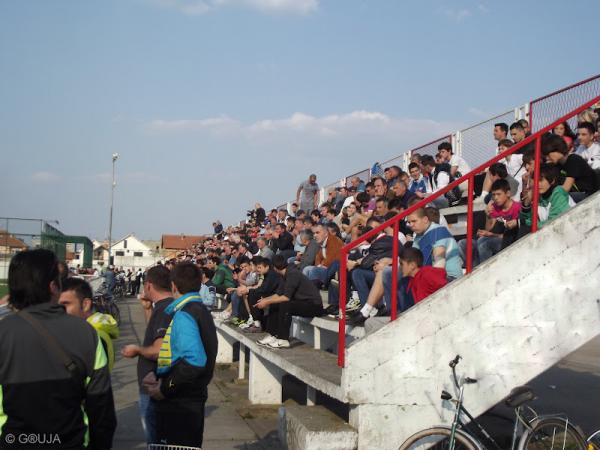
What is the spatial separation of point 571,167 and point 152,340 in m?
4.66

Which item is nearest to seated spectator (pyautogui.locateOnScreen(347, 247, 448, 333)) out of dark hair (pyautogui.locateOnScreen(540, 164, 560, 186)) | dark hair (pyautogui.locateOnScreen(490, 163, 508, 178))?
dark hair (pyautogui.locateOnScreen(540, 164, 560, 186))

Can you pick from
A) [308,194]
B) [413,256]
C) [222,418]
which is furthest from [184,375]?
[308,194]

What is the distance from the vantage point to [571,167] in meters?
7.23

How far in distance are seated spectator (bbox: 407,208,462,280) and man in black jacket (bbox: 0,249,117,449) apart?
4247 millimetres

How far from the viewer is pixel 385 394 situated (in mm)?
5910

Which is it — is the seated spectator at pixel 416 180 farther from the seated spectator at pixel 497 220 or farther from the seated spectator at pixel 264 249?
the seated spectator at pixel 264 249

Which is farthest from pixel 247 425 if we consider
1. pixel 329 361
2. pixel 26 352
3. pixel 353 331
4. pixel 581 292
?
pixel 26 352

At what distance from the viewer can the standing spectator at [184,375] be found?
15.2 ft

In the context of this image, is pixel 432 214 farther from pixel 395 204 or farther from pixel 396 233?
pixel 395 204

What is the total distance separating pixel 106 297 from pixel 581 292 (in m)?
18.1

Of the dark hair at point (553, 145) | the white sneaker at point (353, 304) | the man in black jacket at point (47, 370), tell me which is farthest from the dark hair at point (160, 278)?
the dark hair at point (553, 145)

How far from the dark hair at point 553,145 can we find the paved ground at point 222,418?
14.1ft

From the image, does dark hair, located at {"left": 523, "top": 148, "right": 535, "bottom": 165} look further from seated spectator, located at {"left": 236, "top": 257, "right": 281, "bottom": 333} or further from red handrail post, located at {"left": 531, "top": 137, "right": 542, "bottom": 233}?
seated spectator, located at {"left": 236, "top": 257, "right": 281, "bottom": 333}

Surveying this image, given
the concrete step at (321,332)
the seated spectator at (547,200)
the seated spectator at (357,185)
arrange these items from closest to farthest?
the seated spectator at (547,200)
the concrete step at (321,332)
the seated spectator at (357,185)
